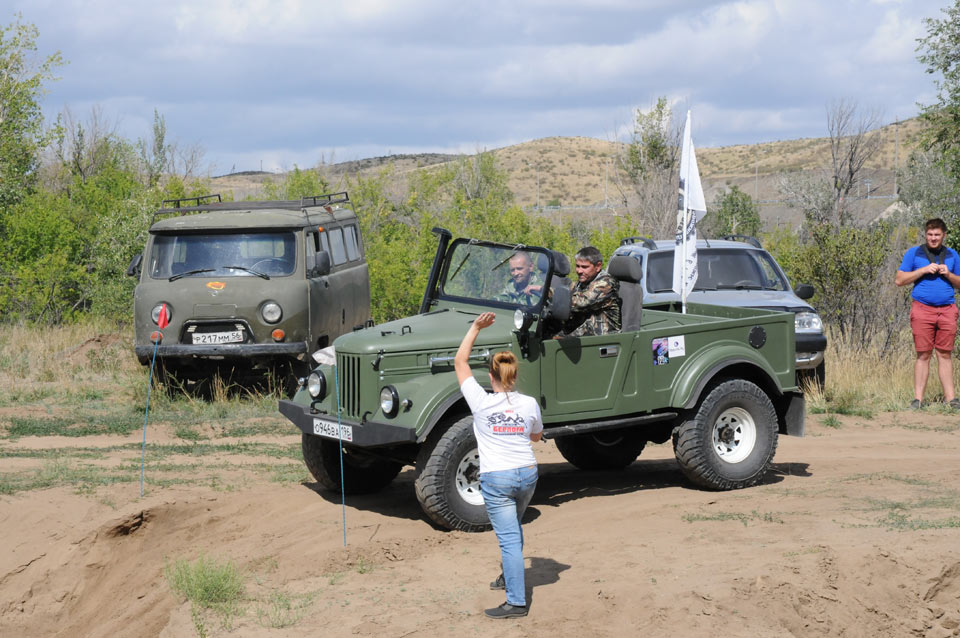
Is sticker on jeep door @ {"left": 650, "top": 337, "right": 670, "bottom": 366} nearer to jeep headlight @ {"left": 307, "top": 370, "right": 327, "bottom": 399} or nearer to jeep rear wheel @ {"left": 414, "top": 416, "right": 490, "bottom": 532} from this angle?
jeep rear wheel @ {"left": 414, "top": 416, "right": 490, "bottom": 532}

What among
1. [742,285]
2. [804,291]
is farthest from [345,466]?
[742,285]

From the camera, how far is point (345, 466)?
29.1 ft

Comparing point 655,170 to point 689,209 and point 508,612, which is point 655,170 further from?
point 508,612

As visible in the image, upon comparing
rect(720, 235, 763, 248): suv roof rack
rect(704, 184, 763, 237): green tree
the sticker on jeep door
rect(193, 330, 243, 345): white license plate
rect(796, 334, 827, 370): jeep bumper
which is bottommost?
rect(796, 334, 827, 370): jeep bumper

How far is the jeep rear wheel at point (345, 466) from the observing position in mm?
8680

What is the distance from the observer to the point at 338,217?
49.8 ft

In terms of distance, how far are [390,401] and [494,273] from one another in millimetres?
1631

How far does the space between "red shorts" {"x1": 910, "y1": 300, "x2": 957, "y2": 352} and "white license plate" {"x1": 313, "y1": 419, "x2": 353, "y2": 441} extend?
24.1 feet

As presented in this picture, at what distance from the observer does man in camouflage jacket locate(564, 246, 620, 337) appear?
854 cm

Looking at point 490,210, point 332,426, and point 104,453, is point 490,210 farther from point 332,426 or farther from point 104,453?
point 332,426

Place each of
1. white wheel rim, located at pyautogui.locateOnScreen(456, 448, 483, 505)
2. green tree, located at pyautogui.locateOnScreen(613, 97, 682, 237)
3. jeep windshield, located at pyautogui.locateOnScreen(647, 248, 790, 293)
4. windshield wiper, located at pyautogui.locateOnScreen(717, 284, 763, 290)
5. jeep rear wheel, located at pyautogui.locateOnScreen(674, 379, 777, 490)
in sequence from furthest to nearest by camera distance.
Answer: green tree, located at pyautogui.locateOnScreen(613, 97, 682, 237) → jeep windshield, located at pyautogui.locateOnScreen(647, 248, 790, 293) → windshield wiper, located at pyautogui.locateOnScreen(717, 284, 763, 290) → jeep rear wheel, located at pyautogui.locateOnScreen(674, 379, 777, 490) → white wheel rim, located at pyautogui.locateOnScreen(456, 448, 483, 505)

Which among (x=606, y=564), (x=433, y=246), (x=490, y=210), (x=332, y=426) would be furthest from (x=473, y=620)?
(x=490, y=210)

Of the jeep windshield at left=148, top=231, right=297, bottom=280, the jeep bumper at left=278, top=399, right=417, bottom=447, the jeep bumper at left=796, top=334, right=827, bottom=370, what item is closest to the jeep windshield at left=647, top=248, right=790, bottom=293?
the jeep bumper at left=796, top=334, right=827, bottom=370

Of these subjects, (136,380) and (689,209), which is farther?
(136,380)
